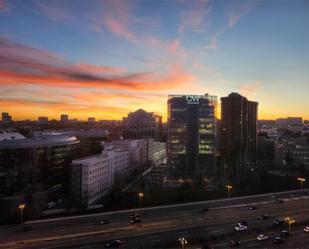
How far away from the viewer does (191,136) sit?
28.8m

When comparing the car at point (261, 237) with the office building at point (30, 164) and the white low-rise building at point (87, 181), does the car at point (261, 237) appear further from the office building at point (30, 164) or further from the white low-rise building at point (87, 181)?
the office building at point (30, 164)

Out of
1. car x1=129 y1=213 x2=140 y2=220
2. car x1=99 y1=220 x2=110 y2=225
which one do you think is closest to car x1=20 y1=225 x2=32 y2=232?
car x1=99 y1=220 x2=110 y2=225

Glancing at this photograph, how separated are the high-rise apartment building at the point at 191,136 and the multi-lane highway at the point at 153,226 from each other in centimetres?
792

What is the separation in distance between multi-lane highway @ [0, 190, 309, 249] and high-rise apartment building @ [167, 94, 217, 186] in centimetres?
792

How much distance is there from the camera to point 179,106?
29.2 m

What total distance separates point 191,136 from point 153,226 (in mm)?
14500

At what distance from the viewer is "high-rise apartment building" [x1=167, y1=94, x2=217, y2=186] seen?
28281 millimetres

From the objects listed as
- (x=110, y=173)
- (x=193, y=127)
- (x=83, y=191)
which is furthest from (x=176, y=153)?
(x=83, y=191)

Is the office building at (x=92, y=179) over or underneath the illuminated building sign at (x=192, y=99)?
underneath

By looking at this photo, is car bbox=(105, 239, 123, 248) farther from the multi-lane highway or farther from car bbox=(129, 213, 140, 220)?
car bbox=(129, 213, 140, 220)

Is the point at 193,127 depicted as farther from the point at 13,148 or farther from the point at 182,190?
the point at 13,148

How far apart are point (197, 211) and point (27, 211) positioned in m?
9.01

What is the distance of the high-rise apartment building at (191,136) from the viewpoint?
92.8 feet

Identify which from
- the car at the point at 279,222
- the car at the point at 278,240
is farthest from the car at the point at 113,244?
the car at the point at 279,222
